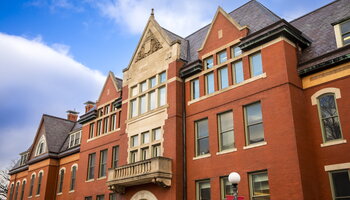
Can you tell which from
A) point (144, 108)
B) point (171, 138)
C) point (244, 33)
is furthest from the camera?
point (144, 108)

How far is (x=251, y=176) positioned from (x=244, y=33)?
8425 mm

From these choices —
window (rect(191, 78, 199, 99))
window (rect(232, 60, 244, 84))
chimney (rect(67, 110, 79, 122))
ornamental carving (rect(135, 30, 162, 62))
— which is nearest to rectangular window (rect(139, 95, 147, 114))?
ornamental carving (rect(135, 30, 162, 62))

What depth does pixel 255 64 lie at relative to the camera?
66.7 ft

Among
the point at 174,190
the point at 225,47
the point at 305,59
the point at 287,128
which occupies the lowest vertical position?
the point at 174,190

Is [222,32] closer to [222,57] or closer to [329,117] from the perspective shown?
[222,57]

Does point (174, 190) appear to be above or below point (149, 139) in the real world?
below

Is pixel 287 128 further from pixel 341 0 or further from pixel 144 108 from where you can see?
pixel 144 108

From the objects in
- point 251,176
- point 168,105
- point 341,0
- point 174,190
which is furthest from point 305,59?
point 174,190

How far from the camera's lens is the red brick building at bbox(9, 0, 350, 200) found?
1722 centimetres

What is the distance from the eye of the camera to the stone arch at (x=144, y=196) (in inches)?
895

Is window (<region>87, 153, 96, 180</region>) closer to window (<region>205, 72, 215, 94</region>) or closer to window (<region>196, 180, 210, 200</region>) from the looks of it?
window (<region>196, 180, 210, 200</region>)

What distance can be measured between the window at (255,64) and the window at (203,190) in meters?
6.84

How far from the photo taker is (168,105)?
2391 centimetres

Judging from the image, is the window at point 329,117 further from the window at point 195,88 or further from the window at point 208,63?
the window at point 195,88
